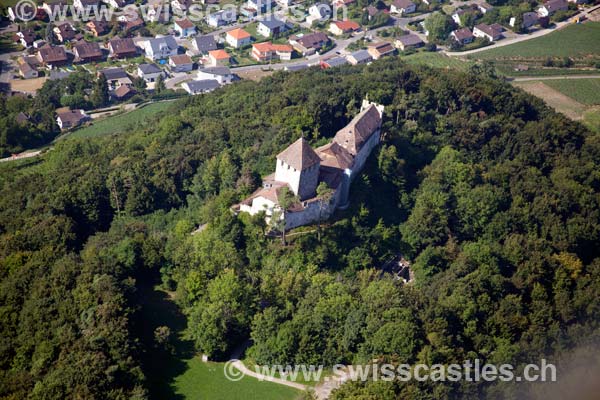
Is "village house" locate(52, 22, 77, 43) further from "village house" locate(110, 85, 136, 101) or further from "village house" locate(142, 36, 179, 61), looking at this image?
"village house" locate(110, 85, 136, 101)

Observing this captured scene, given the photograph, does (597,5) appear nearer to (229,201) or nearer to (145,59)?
(145,59)

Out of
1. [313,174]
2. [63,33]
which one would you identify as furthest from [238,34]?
[313,174]

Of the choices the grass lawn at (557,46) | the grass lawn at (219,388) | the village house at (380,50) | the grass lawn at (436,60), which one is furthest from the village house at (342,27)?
the grass lawn at (219,388)

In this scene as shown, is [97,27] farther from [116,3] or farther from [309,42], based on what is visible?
[309,42]

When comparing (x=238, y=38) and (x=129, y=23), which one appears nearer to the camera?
(x=238, y=38)

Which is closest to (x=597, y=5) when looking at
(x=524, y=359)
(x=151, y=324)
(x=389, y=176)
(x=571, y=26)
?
(x=571, y=26)

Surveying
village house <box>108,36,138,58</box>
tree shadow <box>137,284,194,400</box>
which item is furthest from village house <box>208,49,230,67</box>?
tree shadow <box>137,284,194,400</box>

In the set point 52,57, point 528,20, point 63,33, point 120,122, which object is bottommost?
point 120,122
